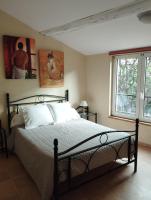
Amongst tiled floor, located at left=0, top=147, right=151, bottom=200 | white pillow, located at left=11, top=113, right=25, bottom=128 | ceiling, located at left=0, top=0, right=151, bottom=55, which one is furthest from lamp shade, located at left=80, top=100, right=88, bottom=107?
tiled floor, located at left=0, top=147, right=151, bottom=200

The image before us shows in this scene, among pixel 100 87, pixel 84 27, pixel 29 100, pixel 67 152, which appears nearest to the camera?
pixel 67 152

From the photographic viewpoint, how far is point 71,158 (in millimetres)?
2098

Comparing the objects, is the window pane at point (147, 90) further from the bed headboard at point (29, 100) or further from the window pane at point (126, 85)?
the bed headboard at point (29, 100)

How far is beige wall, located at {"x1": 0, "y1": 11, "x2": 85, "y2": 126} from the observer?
3312 millimetres

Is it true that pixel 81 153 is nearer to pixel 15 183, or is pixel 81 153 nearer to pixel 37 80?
pixel 15 183

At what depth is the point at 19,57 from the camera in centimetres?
343

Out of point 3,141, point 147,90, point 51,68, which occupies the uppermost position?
point 51,68

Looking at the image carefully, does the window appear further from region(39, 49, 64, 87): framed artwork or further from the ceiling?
region(39, 49, 64, 87): framed artwork

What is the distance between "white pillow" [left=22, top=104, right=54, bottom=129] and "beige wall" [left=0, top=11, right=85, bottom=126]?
424 millimetres

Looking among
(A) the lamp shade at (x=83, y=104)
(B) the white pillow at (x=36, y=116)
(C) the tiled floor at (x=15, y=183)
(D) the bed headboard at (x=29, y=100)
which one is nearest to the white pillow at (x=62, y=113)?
(B) the white pillow at (x=36, y=116)

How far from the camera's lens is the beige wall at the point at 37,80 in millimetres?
3312

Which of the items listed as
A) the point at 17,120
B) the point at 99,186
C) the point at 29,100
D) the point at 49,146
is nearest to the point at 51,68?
the point at 29,100

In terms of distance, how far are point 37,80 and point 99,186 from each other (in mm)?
2289

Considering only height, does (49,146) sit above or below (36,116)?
below
